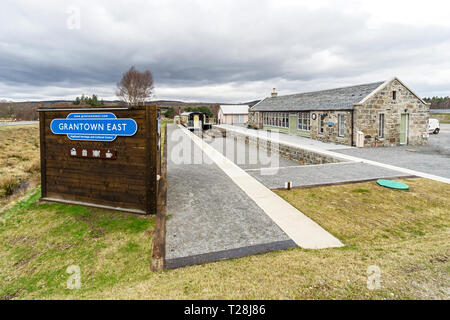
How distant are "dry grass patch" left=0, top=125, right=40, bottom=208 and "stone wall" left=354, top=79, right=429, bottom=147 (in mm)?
20229

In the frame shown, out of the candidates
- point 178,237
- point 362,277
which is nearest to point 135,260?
point 178,237

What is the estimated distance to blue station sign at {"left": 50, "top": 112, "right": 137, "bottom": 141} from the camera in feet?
23.6

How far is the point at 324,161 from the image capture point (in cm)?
1476

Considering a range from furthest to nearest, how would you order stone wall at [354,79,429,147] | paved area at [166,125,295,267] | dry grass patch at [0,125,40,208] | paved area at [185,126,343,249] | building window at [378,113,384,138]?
building window at [378,113,384,138]
stone wall at [354,79,429,147]
dry grass patch at [0,125,40,208]
paved area at [185,126,343,249]
paved area at [166,125,295,267]

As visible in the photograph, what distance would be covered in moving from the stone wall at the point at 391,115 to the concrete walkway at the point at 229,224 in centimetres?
1194

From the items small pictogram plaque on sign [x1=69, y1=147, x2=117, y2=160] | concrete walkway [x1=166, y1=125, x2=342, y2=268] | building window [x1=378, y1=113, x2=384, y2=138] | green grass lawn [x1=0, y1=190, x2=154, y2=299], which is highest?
building window [x1=378, y1=113, x2=384, y2=138]

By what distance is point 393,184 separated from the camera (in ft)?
29.7

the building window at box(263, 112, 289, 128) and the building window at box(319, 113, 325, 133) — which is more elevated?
the building window at box(263, 112, 289, 128)

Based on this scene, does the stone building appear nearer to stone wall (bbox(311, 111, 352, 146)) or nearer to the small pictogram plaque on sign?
stone wall (bbox(311, 111, 352, 146))

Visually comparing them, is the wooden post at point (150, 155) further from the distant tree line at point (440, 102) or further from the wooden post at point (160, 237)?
the distant tree line at point (440, 102)

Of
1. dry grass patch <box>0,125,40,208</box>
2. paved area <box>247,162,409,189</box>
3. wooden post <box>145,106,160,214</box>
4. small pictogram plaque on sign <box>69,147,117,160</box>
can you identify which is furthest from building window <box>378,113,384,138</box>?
dry grass patch <box>0,125,40,208</box>

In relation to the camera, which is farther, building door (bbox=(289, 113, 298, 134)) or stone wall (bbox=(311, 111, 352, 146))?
building door (bbox=(289, 113, 298, 134))

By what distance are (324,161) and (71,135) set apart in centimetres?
1233

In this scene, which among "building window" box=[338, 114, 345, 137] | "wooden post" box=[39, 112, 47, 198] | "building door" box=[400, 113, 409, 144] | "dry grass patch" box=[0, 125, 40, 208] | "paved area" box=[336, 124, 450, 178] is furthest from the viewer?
"building window" box=[338, 114, 345, 137]
